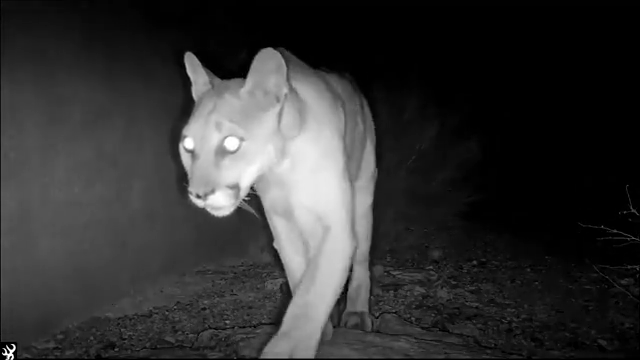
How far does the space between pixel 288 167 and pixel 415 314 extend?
1.58 m

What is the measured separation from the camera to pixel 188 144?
2.03 metres

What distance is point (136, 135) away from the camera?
3305 mm

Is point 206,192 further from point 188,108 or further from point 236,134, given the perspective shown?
point 188,108

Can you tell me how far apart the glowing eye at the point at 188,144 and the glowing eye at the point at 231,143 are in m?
0.11

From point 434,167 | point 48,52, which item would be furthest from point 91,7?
point 434,167

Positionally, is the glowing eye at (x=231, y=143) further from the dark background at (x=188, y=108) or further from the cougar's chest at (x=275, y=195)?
the dark background at (x=188, y=108)

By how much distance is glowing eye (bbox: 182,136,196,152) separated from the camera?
2.01m

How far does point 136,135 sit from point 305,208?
148cm

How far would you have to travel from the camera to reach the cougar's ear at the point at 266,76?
6.80 feet

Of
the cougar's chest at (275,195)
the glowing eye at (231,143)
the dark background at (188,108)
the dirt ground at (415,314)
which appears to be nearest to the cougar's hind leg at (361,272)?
the dirt ground at (415,314)

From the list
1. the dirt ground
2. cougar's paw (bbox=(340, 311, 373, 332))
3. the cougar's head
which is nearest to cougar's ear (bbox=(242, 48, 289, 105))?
the cougar's head

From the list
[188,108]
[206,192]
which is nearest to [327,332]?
[206,192]
